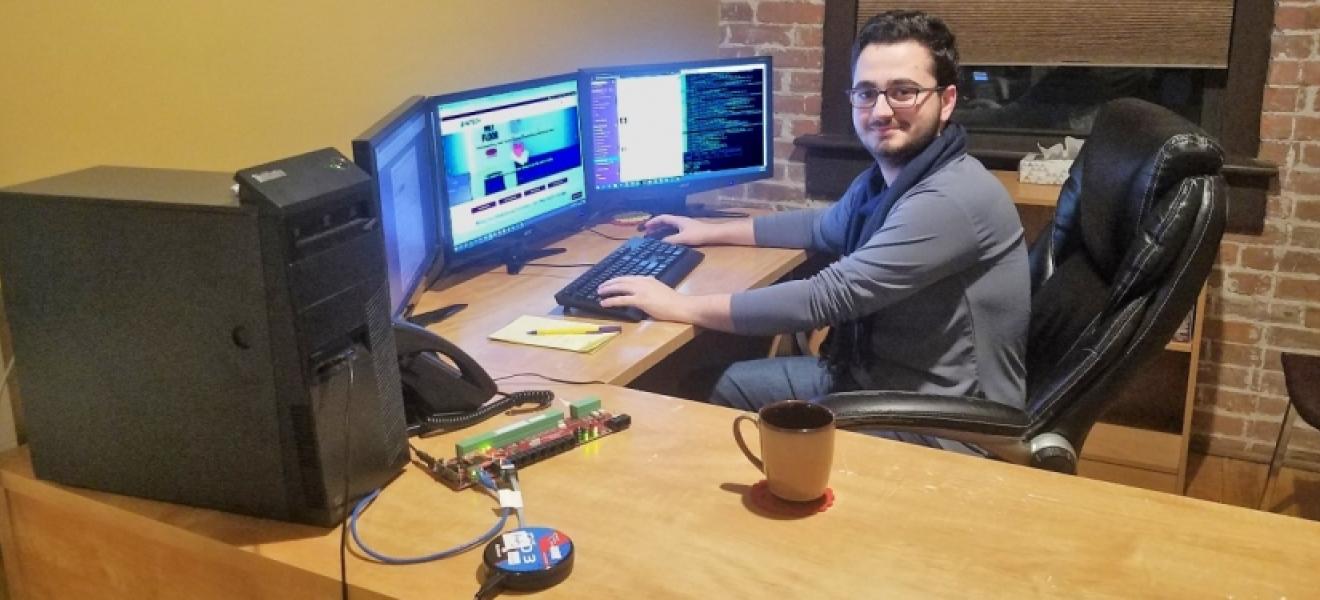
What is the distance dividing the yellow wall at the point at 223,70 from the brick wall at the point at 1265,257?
3.33 ft

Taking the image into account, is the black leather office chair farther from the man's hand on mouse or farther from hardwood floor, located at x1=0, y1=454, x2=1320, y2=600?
hardwood floor, located at x1=0, y1=454, x2=1320, y2=600

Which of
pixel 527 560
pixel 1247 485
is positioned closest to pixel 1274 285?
pixel 1247 485

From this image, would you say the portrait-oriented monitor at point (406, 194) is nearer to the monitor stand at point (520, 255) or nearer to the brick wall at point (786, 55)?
the monitor stand at point (520, 255)

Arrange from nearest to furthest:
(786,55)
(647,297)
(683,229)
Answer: (647,297) < (683,229) < (786,55)

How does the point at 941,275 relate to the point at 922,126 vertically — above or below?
below

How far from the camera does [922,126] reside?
A: 217 centimetres

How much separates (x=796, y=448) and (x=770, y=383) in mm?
1147

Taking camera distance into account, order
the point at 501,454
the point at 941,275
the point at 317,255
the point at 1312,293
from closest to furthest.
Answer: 1. the point at 317,255
2. the point at 501,454
3. the point at 941,275
4. the point at 1312,293

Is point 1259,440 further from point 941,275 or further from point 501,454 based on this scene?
point 501,454

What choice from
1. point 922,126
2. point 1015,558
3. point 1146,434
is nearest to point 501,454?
point 1015,558

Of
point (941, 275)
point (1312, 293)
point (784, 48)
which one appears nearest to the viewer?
point (941, 275)

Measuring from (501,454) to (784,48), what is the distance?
237cm

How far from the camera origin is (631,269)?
91.1 inches

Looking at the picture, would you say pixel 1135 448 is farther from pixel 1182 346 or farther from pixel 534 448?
pixel 534 448
